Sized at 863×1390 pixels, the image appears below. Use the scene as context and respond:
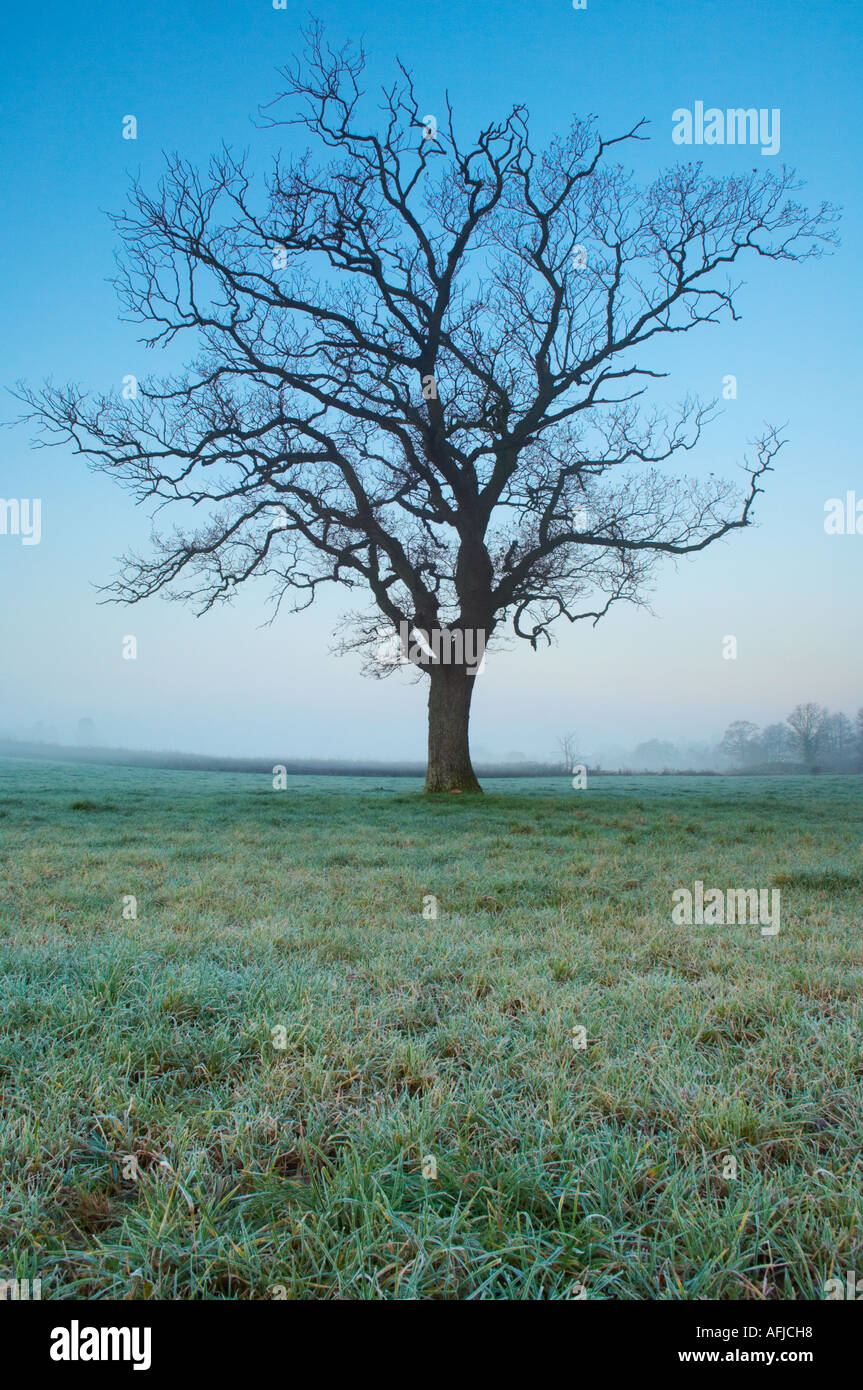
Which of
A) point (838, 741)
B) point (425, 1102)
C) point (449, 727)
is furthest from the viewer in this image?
point (838, 741)

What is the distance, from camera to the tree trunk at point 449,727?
18719mm

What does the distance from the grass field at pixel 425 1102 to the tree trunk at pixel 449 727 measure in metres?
12.9

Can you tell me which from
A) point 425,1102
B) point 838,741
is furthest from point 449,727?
point 838,741

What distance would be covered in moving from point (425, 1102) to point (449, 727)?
16194 millimetres

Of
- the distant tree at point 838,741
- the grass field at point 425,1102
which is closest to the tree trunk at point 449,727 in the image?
the grass field at point 425,1102

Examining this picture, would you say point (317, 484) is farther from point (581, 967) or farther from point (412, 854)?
point (581, 967)

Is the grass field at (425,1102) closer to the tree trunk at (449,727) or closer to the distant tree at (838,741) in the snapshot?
the tree trunk at (449,727)

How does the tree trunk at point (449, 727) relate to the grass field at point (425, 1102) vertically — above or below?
above

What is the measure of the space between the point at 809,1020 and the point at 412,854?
6021mm

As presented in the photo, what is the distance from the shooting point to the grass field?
1.93m

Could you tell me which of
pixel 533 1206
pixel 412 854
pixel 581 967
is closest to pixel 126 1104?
pixel 533 1206

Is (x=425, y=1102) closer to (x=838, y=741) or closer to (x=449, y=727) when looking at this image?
(x=449, y=727)

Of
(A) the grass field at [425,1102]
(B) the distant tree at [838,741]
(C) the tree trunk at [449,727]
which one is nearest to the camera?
(A) the grass field at [425,1102]

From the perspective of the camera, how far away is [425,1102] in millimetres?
2576
